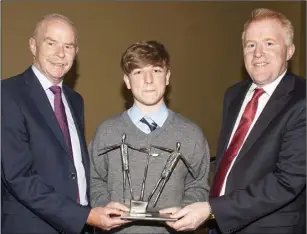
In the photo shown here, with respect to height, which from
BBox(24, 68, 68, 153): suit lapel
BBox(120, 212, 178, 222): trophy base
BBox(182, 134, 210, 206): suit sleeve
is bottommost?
BBox(120, 212, 178, 222): trophy base

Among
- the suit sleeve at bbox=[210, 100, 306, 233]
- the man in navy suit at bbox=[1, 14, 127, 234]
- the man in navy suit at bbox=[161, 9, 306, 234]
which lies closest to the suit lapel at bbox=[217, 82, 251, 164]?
the man in navy suit at bbox=[161, 9, 306, 234]

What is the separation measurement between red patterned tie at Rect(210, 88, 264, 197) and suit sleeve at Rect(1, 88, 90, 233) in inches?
24.6

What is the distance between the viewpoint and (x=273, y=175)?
1.81 m

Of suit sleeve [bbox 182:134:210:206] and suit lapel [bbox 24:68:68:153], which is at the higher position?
suit lapel [bbox 24:68:68:153]

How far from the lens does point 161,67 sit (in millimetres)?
1994

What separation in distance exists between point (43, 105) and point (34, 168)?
28cm

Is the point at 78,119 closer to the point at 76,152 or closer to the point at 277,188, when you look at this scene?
the point at 76,152

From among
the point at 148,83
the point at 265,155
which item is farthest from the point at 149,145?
the point at 265,155

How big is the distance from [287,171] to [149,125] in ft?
2.05

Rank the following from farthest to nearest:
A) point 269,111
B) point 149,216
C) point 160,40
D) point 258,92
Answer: point 160,40, point 258,92, point 269,111, point 149,216

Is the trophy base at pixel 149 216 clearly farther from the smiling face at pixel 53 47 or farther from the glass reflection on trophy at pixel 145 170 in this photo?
the smiling face at pixel 53 47

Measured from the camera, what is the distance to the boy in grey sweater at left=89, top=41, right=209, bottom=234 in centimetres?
196

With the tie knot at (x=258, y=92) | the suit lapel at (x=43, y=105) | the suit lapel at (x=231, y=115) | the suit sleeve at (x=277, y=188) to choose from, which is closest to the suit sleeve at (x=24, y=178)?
the suit lapel at (x=43, y=105)

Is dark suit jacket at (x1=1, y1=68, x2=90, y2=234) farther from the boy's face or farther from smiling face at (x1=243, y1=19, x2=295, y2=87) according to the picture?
smiling face at (x1=243, y1=19, x2=295, y2=87)
